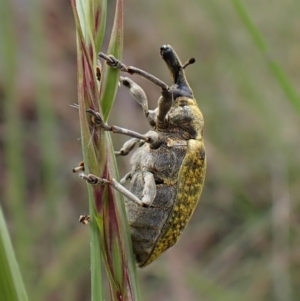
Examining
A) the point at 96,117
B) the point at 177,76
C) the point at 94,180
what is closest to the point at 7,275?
the point at 94,180

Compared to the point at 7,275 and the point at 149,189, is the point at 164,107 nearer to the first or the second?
the point at 149,189

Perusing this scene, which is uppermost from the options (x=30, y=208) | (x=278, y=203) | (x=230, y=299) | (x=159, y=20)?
(x=159, y=20)

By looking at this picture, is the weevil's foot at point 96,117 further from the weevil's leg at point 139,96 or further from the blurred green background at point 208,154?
the blurred green background at point 208,154

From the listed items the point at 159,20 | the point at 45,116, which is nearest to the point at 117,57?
the point at 45,116

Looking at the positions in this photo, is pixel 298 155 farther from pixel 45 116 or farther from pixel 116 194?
pixel 116 194

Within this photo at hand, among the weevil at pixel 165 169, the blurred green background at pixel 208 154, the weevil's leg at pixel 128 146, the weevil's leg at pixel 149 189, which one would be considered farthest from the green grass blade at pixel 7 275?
the blurred green background at pixel 208 154

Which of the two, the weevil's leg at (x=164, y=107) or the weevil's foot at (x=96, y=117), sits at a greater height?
the weevil's leg at (x=164, y=107)
